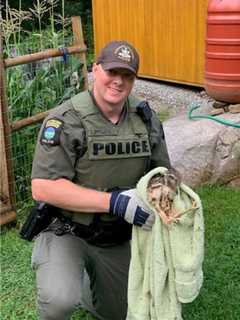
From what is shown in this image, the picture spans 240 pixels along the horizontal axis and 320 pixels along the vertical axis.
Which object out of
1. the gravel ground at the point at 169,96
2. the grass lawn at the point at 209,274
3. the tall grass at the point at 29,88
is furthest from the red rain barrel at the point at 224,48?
the grass lawn at the point at 209,274

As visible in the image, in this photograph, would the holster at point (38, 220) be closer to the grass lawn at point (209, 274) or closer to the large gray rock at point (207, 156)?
the grass lawn at point (209, 274)

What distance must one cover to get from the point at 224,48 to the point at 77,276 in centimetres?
382

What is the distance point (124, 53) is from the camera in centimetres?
269

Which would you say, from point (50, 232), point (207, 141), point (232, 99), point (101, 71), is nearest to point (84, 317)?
point (50, 232)

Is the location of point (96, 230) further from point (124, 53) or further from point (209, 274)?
point (209, 274)

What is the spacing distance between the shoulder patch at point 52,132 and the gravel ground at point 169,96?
3897mm

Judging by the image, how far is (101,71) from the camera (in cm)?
271

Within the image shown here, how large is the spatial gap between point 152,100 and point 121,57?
16.3ft

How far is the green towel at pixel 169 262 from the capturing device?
2465 mm

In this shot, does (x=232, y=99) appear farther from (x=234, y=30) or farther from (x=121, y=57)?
→ (x=121, y=57)

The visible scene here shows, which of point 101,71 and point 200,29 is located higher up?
point 101,71

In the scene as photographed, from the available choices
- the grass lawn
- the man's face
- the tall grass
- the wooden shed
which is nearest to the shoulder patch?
the man's face

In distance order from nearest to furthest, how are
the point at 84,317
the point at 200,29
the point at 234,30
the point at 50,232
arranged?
the point at 50,232, the point at 84,317, the point at 234,30, the point at 200,29

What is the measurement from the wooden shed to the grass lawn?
340 cm
